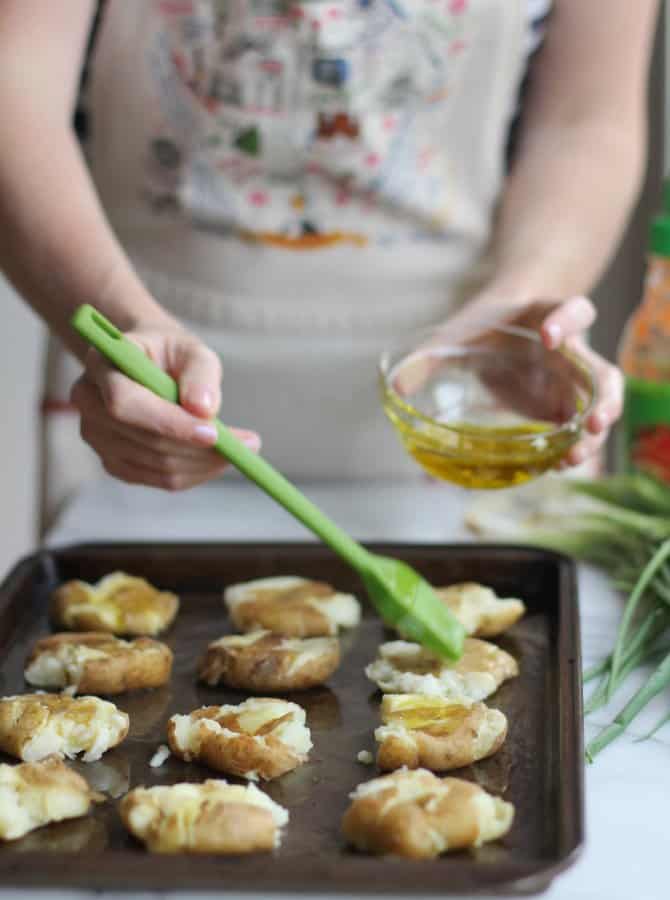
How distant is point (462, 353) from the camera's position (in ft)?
5.19

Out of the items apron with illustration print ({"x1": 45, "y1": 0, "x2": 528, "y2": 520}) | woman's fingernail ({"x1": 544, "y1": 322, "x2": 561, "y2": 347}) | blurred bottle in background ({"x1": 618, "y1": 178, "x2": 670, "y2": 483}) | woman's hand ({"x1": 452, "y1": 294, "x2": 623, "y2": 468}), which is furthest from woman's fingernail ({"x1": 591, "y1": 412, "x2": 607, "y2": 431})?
apron with illustration print ({"x1": 45, "y1": 0, "x2": 528, "y2": 520})

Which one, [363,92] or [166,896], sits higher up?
[363,92]

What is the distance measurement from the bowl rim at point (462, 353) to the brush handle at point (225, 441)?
183 millimetres

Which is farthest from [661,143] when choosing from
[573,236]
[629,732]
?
[629,732]

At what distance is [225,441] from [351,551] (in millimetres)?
164

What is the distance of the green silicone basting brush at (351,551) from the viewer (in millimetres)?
1212

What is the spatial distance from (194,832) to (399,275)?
1.11m

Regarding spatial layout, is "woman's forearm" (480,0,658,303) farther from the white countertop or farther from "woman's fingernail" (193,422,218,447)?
"woman's fingernail" (193,422,218,447)

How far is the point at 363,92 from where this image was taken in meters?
1.79

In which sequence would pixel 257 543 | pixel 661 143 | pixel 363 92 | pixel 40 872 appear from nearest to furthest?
pixel 40 872 → pixel 257 543 → pixel 363 92 → pixel 661 143

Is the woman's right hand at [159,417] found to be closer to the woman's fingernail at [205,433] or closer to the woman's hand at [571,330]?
the woman's fingernail at [205,433]

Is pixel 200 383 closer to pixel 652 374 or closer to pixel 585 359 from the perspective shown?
pixel 585 359

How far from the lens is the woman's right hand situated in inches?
48.4

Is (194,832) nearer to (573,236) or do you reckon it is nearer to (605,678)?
(605,678)
